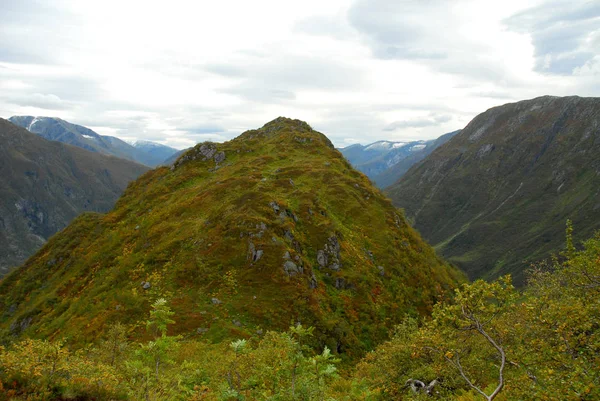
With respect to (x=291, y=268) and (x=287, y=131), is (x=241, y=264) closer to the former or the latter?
(x=291, y=268)

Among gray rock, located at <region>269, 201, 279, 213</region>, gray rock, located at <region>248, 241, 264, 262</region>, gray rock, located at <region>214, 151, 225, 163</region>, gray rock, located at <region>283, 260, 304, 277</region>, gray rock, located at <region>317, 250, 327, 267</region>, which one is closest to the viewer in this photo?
gray rock, located at <region>283, 260, 304, 277</region>

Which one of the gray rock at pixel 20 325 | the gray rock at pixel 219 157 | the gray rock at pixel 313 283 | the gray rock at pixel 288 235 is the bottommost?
the gray rock at pixel 20 325

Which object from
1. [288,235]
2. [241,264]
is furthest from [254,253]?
[288,235]

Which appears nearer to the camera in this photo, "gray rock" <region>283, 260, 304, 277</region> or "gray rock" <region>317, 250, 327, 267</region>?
"gray rock" <region>283, 260, 304, 277</region>

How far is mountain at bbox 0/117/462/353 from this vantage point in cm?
3753

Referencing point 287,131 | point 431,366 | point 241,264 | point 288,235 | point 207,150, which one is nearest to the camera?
point 431,366

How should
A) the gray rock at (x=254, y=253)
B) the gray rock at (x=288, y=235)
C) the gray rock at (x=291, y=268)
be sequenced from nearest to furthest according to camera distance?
the gray rock at (x=291, y=268)
the gray rock at (x=254, y=253)
the gray rock at (x=288, y=235)

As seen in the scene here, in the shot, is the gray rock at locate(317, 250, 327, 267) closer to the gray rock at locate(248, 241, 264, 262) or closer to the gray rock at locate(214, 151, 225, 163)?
the gray rock at locate(248, 241, 264, 262)

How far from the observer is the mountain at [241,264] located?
3753 centimetres

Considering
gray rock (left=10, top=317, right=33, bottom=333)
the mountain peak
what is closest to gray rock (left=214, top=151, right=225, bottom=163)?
the mountain peak

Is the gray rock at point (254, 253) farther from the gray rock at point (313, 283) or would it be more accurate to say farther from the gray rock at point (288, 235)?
the gray rock at point (313, 283)

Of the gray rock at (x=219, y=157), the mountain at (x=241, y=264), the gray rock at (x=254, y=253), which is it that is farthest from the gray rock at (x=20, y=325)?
the gray rock at (x=219, y=157)

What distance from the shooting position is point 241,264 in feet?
140

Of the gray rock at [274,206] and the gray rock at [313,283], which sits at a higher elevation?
the gray rock at [274,206]
